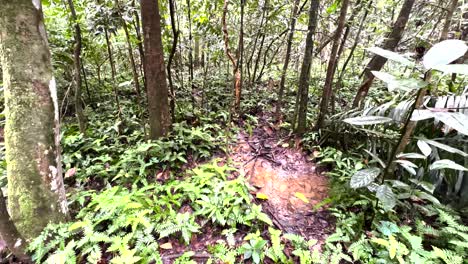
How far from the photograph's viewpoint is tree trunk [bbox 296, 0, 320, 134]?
3965 millimetres

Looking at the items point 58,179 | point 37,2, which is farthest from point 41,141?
point 37,2

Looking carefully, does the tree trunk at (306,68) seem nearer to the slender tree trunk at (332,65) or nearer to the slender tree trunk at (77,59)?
the slender tree trunk at (332,65)

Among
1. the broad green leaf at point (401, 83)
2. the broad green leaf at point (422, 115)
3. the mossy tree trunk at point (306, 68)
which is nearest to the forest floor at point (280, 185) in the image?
the mossy tree trunk at point (306, 68)

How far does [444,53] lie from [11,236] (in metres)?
3.62

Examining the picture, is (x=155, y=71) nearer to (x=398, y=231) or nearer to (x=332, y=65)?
(x=332, y=65)

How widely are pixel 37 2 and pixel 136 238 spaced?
8.05ft

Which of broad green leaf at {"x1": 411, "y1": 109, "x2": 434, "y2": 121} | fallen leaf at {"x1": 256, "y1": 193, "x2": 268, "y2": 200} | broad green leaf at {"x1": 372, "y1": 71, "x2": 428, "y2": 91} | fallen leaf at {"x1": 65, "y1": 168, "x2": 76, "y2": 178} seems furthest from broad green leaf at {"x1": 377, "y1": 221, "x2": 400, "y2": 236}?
fallen leaf at {"x1": 65, "y1": 168, "x2": 76, "y2": 178}

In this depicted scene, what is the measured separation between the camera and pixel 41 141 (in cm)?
227

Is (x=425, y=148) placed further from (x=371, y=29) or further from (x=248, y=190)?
(x=371, y=29)

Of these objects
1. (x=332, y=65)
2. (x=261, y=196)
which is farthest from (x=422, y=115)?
(x=332, y=65)

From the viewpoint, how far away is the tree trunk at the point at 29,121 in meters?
2.02

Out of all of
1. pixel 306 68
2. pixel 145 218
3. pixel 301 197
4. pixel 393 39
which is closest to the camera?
pixel 145 218

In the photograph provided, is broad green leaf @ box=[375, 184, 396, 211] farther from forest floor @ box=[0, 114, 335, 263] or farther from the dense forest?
forest floor @ box=[0, 114, 335, 263]

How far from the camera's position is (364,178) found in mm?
1987
